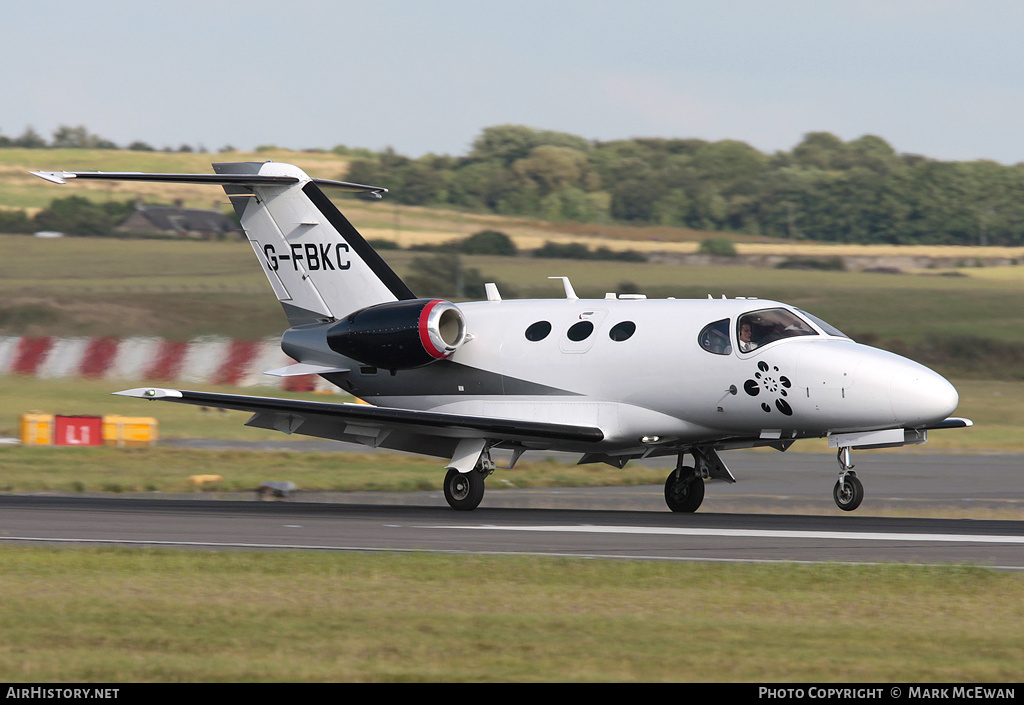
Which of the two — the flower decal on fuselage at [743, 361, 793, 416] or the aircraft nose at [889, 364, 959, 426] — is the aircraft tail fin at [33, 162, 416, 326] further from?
the aircraft nose at [889, 364, 959, 426]

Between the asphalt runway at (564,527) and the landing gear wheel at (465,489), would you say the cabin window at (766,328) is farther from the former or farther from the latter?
the landing gear wheel at (465,489)

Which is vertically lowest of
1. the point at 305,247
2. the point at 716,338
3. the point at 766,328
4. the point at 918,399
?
the point at 918,399

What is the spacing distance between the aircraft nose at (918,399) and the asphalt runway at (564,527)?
141 cm

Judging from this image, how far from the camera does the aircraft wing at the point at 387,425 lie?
776 inches

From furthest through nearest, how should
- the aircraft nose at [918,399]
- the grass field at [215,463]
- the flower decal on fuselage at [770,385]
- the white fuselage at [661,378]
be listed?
1. the grass field at [215,463]
2. the flower decal on fuselage at [770,385]
3. the white fuselage at [661,378]
4. the aircraft nose at [918,399]

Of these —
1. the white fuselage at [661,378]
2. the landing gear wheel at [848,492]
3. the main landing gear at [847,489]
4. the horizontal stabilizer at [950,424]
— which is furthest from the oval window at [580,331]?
the horizontal stabilizer at [950,424]

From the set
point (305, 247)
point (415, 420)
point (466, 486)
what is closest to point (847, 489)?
point (466, 486)

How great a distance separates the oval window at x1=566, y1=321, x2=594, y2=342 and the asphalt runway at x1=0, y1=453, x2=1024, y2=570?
2.66 m

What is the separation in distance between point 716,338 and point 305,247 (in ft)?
24.9

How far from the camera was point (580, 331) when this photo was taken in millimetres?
20969

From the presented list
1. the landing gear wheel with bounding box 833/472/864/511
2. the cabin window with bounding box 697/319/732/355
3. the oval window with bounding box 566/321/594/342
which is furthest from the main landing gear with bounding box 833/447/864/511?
the oval window with bounding box 566/321/594/342

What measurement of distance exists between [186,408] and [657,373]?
3583 cm

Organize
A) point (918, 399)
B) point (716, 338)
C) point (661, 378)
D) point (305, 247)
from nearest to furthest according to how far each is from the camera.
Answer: point (918, 399) → point (716, 338) → point (661, 378) → point (305, 247)

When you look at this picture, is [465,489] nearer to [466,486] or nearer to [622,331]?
[466,486]
